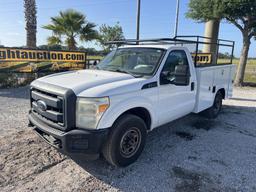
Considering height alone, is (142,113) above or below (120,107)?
below

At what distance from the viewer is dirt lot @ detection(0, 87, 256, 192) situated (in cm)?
290

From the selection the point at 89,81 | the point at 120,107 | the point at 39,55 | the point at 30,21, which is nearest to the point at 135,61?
the point at 89,81

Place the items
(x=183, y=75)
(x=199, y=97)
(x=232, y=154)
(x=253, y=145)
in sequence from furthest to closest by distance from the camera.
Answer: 1. (x=199, y=97)
2. (x=253, y=145)
3. (x=232, y=154)
4. (x=183, y=75)

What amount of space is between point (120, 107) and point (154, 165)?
1.23 m

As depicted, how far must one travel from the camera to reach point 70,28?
538 inches

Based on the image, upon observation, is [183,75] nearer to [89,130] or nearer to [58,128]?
[89,130]

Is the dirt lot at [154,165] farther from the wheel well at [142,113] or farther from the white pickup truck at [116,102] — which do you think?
the wheel well at [142,113]

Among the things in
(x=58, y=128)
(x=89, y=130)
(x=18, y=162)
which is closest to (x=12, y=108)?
(x=18, y=162)

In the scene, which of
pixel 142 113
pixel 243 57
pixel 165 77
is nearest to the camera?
pixel 142 113

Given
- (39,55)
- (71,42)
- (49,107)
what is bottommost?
(49,107)

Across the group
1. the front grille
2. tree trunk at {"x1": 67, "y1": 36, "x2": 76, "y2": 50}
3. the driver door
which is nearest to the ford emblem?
the front grille

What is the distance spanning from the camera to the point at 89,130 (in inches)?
109

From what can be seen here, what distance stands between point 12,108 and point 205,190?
19.0 feet

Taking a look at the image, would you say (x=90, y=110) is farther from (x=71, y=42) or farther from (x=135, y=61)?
(x=71, y=42)
